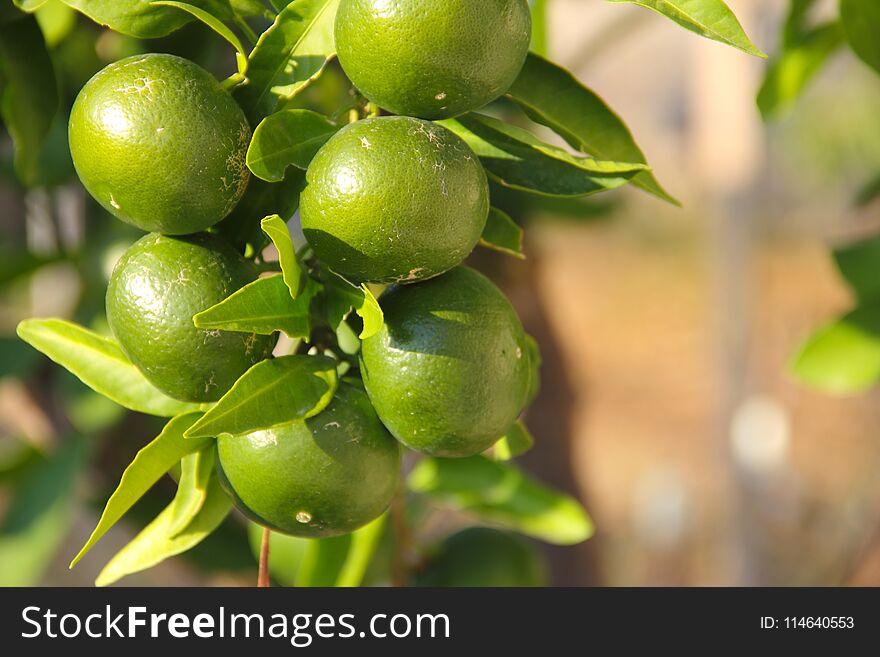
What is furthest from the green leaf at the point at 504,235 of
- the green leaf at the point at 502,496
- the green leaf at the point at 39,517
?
the green leaf at the point at 39,517

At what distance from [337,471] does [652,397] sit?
144 inches

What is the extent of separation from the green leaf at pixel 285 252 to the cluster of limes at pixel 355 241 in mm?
24

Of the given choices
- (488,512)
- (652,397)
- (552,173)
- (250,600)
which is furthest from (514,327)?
(652,397)

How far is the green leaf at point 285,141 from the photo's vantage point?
20.4 inches

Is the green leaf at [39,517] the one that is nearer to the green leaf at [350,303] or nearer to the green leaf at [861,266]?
the green leaf at [350,303]

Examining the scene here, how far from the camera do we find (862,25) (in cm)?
76

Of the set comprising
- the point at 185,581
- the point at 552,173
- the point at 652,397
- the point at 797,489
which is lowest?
the point at 652,397

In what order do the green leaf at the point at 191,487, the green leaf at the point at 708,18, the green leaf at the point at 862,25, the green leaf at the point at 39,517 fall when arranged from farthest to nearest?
the green leaf at the point at 39,517 → the green leaf at the point at 862,25 → the green leaf at the point at 191,487 → the green leaf at the point at 708,18

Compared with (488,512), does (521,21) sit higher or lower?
higher

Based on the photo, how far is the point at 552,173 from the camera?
1.91 feet

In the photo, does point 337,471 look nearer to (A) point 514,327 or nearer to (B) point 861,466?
(A) point 514,327

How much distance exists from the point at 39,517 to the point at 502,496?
0.55 meters

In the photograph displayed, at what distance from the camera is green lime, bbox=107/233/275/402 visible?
54 cm

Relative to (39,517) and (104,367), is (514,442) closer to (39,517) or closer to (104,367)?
(104,367)
